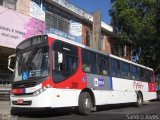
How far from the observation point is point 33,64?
12914 mm

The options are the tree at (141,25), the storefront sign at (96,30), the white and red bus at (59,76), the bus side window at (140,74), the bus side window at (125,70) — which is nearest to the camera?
the white and red bus at (59,76)

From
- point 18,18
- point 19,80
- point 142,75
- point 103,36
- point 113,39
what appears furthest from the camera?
point 113,39

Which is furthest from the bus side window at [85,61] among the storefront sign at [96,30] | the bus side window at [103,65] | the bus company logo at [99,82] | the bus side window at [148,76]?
the storefront sign at [96,30]

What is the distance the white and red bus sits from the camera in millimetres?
12461

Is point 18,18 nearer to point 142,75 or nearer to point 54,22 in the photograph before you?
point 54,22

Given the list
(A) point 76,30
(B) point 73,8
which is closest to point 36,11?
(B) point 73,8

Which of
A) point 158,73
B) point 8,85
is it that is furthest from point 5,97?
point 158,73

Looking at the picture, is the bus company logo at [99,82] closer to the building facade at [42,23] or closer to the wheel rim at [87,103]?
the wheel rim at [87,103]

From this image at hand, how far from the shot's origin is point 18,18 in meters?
18.7

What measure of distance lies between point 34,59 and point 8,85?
8.90m

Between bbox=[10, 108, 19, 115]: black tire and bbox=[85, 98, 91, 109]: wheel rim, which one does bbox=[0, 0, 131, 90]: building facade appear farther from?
bbox=[85, 98, 91, 109]: wheel rim

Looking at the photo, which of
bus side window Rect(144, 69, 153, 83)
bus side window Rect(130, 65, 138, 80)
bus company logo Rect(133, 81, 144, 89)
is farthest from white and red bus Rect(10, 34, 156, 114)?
bus side window Rect(144, 69, 153, 83)

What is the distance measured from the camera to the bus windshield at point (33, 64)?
12.6 meters

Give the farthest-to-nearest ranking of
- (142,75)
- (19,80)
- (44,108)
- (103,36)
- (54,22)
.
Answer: (103,36), (54,22), (142,75), (19,80), (44,108)
